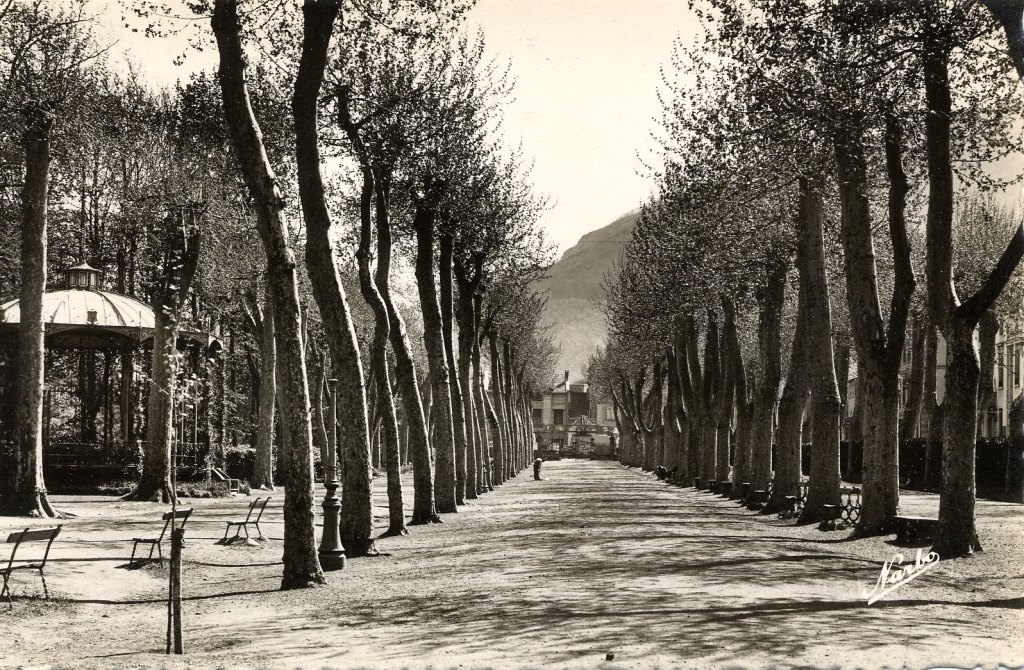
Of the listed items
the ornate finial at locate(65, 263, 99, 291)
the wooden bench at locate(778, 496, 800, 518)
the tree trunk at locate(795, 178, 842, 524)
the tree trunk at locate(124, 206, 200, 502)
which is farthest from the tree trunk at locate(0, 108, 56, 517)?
the wooden bench at locate(778, 496, 800, 518)

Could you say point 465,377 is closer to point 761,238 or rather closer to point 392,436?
point 761,238

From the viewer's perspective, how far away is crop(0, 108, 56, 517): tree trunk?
2519cm

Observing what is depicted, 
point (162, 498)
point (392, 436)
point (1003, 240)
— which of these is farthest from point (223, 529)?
point (1003, 240)

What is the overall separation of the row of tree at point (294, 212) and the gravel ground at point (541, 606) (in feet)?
6.07

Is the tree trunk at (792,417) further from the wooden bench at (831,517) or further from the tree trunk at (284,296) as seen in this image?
the tree trunk at (284,296)

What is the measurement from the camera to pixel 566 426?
16738cm

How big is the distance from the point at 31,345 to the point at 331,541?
433 inches

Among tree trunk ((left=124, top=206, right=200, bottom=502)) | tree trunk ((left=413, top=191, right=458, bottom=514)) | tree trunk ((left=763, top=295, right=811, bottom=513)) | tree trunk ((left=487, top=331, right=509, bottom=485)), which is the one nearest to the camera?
tree trunk ((left=763, top=295, right=811, bottom=513))

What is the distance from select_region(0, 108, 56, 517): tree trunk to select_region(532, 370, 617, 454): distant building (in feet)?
318

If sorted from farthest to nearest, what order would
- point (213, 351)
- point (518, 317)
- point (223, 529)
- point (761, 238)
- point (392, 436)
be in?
point (518, 317)
point (213, 351)
point (761, 238)
point (223, 529)
point (392, 436)

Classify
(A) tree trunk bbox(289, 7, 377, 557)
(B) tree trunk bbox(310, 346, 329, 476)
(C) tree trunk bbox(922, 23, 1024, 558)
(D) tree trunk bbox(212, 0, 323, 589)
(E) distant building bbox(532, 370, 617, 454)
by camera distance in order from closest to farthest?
(D) tree trunk bbox(212, 0, 323, 589), (A) tree trunk bbox(289, 7, 377, 557), (C) tree trunk bbox(922, 23, 1024, 558), (B) tree trunk bbox(310, 346, 329, 476), (E) distant building bbox(532, 370, 617, 454)

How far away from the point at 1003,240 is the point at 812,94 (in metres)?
33.1

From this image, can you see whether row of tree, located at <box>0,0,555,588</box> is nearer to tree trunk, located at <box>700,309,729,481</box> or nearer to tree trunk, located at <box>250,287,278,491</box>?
tree trunk, located at <box>250,287,278,491</box>

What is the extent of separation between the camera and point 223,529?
26.2 m
